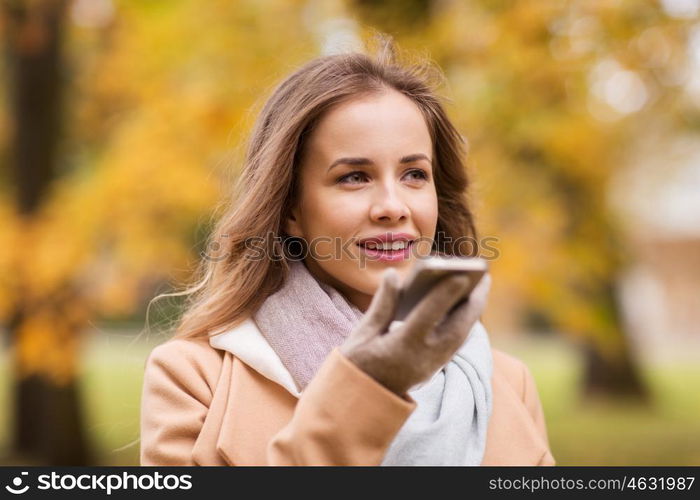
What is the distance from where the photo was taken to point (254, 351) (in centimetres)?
198

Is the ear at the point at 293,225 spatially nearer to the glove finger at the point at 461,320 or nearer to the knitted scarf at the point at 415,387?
the knitted scarf at the point at 415,387

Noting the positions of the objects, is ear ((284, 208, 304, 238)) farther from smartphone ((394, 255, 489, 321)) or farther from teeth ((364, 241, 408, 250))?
smartphone ((394, 255, 489, 321))

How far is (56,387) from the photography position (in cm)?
771

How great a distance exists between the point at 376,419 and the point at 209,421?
1.50ft

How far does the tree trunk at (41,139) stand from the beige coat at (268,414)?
564 cm

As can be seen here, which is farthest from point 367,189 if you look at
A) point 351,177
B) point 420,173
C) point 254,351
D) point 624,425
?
point 624,425

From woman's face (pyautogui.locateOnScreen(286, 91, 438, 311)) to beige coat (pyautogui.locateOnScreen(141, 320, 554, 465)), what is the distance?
0.95 ft

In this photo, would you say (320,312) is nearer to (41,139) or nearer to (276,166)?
(276,166)

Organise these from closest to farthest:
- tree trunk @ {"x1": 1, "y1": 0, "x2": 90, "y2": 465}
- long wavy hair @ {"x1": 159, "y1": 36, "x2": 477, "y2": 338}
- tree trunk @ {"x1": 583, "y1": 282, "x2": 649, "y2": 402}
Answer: long wavy hair @ {"x1": 159, "y1": 36, "x2": 477, "y2": 338} < tree trunk @ {"x1": 1, "y1": 0, "x2": 90, "y2": 465} < tree trunk @ {"x1": 583, "y1": 282, "x2": 649, "y2": 402}

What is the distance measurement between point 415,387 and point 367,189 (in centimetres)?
48

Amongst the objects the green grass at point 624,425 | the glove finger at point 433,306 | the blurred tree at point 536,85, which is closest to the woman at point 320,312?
the glove finger at point 433,306

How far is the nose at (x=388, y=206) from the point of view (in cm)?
198

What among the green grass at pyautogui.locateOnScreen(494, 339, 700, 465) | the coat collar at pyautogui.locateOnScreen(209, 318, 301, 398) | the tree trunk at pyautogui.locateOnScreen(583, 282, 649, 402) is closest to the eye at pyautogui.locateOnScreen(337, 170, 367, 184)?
the coat collar at pyautogui.locateOnScreen(209, 318, 301, 398)

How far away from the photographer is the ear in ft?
7.17
